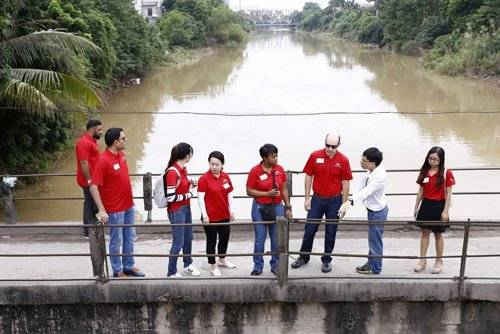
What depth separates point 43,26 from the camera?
525 inches

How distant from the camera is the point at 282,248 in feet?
15.5

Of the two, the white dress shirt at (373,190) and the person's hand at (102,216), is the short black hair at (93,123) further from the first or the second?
the white dress shirt at (373,190)

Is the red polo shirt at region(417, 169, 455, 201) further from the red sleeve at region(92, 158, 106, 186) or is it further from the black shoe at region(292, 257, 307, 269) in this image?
the red sleeve at region(92, 158, 106, 186)

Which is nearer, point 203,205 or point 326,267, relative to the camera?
point 203,205

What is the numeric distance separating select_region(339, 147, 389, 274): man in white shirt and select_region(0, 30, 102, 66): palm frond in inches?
251

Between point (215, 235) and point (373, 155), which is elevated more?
point (373, 155)

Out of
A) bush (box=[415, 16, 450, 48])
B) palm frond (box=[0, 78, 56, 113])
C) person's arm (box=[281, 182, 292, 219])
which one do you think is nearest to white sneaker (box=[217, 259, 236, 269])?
person's arm (box=[281, 182, 292, 219])

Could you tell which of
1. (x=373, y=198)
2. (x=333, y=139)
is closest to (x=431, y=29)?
(x=373, y=198)

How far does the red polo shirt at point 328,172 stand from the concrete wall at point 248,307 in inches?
33.9

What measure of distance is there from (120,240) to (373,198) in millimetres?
2250

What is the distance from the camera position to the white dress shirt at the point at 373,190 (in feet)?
16.7

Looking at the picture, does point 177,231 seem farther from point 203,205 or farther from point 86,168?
point 86,168

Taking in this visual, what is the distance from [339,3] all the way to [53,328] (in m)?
124

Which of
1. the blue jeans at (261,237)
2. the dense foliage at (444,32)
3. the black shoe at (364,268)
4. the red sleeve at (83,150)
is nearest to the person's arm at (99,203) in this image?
the red sleeve at (83,150)
